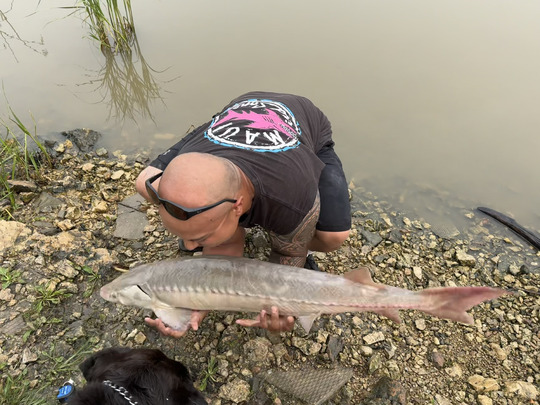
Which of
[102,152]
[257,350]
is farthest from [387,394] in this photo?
[102,152]

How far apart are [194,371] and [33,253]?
152cm

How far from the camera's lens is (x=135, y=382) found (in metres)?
1.42

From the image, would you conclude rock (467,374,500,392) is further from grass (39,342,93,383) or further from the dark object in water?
grass (39,342,93,383)

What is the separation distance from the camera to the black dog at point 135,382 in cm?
133

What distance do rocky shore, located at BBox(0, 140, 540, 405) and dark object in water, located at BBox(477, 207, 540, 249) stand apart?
14 centimetres

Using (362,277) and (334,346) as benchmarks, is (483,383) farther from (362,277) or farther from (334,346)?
(362,277)

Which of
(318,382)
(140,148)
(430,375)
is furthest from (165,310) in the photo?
(140,148)

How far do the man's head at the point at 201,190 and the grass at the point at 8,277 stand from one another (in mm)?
1622

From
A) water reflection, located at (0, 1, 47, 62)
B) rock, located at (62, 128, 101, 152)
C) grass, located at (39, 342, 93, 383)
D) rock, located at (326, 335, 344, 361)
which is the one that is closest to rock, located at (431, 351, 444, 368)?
rock, located at (326, 335, 344, 361)

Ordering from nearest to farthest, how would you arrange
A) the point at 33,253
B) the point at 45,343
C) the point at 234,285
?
1. the point at 234,285
2. the point at 45,343
3. the point at 33,253

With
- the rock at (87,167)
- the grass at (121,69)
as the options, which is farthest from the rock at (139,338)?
the grass at (121,69)

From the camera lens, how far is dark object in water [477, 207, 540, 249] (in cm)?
340

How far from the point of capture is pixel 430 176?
4016 millimetres

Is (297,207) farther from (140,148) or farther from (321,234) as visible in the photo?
(140,148)
